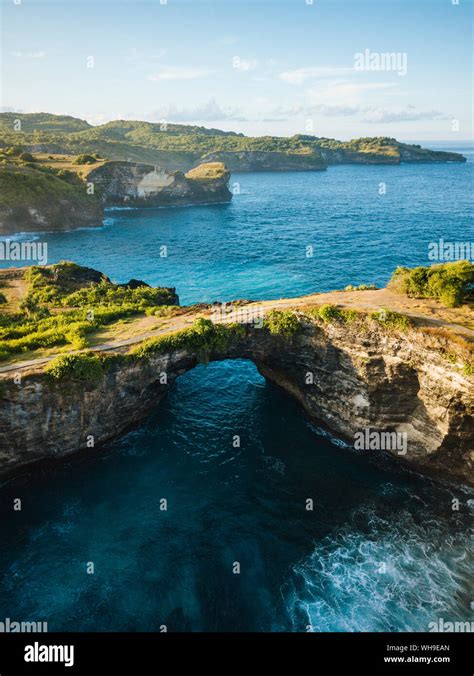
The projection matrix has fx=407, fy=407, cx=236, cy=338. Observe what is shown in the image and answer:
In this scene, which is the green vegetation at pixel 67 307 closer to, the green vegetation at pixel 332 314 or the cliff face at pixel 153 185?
the green vegetation at pixel 332 314

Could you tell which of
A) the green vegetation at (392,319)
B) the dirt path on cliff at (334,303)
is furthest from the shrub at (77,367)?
the green vegetation at (392,319)

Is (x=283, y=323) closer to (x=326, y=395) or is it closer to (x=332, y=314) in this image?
(x=332, y=314)

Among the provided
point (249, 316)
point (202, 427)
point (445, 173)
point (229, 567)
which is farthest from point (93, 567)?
point (445, 173)

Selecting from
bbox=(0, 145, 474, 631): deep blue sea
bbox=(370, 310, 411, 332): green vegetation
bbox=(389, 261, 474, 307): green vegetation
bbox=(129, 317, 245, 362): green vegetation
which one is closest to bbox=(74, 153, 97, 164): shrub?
bbox=(0, 145, 474, 631): deep blue sea

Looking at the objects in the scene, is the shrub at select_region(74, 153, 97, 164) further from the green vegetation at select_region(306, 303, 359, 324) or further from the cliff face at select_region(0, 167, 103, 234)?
the green vegetation at select_region(306, 303, 359, 324)

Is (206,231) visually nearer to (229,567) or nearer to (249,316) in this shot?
(249,316)

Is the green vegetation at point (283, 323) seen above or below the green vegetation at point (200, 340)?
above

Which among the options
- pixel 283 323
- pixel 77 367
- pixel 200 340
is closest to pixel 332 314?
pixel 283 323
